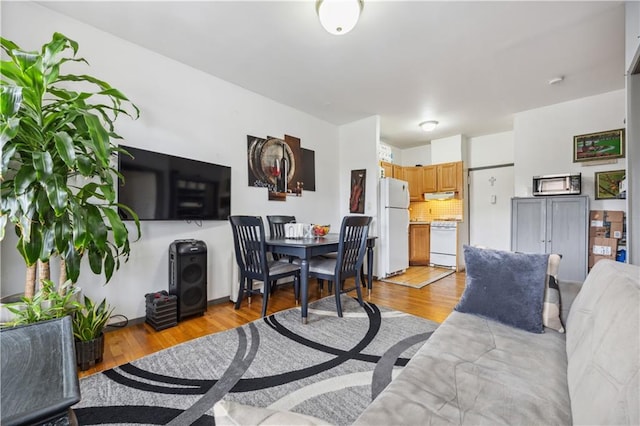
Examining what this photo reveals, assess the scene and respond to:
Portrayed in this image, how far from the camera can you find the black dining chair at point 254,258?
8.28ft

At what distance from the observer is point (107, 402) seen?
1435mm

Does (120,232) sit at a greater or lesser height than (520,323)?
greater

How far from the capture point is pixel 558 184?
11.7 ft

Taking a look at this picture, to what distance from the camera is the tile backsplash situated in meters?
5.41

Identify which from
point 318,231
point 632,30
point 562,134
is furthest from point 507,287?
point 562,134

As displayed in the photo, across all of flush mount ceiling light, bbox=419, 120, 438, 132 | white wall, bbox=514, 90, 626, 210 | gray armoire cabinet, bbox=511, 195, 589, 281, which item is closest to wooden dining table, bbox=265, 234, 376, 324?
gray armoire cabinet, bbox=511, 195, 589, 281

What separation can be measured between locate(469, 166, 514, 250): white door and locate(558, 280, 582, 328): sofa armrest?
395 cm

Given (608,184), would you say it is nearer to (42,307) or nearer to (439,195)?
(439,195)

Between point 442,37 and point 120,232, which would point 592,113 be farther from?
point 120,232

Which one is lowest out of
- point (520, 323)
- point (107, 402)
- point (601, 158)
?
point (107, 402)

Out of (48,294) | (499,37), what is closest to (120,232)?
(48,294)

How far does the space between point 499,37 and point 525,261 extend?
2157mm

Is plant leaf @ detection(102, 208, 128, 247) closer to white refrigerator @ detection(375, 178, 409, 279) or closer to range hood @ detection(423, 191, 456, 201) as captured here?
white refrigerator @ detection(375, 178, 409, 279)

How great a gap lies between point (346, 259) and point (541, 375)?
182 centimetres
